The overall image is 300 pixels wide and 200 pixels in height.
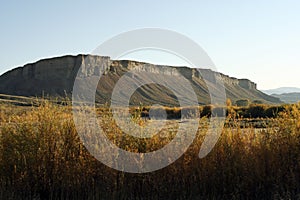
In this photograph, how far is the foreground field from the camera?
8117 millimetres

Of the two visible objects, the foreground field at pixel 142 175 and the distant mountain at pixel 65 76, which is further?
the distant mountain at pixel 65 76

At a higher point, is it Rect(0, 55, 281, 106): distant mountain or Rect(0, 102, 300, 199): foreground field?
Rect(0, 55, 281, 106): distant mountain

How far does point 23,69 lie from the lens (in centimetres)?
13838

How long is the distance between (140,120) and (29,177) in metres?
2.63

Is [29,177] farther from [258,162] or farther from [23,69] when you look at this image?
[23,69]

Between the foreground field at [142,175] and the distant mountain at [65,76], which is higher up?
the distant mountain at [65,76]

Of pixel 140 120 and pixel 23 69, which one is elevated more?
pixel 23 69

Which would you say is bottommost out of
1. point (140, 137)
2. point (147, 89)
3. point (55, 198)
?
point (55, 198)

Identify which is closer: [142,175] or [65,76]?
[142,175]

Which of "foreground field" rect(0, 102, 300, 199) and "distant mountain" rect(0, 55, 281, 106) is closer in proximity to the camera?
"foreground field" rect(0, 102, 300, 199)

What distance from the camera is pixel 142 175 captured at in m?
8.20

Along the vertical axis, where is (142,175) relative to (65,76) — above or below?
below

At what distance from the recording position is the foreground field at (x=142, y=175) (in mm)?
8117

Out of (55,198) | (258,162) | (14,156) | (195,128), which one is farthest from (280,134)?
(14,156)
